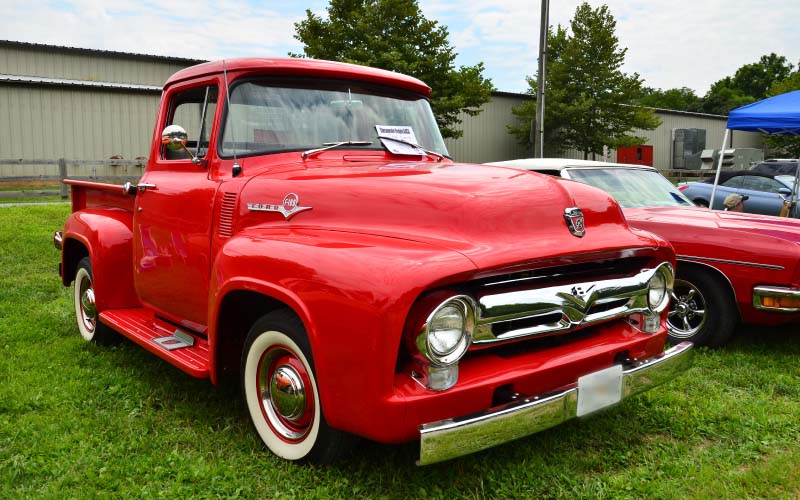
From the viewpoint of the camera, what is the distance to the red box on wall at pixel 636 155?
36.2m

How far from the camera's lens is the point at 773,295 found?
4574 millimetres

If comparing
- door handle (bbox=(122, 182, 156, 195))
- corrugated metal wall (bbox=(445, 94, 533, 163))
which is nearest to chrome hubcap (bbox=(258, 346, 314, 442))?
door handle (bbox=(122, 182, 156, 195))

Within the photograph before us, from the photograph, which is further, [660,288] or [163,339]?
[163,339]

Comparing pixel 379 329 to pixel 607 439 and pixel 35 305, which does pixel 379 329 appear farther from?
pixel 35 305

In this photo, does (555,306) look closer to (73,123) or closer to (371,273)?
(371,273)

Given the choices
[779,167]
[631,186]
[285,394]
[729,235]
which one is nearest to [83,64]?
[779,167]

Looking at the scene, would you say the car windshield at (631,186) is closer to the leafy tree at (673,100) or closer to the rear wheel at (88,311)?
the rear wheel at (88,311)

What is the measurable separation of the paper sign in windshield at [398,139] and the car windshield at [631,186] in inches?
108

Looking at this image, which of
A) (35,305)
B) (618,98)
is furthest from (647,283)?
(618,98)

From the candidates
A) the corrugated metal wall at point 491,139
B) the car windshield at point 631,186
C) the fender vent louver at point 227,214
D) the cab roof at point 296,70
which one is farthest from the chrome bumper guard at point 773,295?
the corrugated metal wall at point 491,139

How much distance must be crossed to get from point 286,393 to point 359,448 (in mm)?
498

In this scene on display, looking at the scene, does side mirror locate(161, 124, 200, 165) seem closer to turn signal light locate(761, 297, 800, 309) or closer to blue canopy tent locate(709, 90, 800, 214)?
turn signal light locate(761, 297, 800, 309)

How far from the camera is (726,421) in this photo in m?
3.60

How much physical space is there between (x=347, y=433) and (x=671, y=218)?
3710 mm
